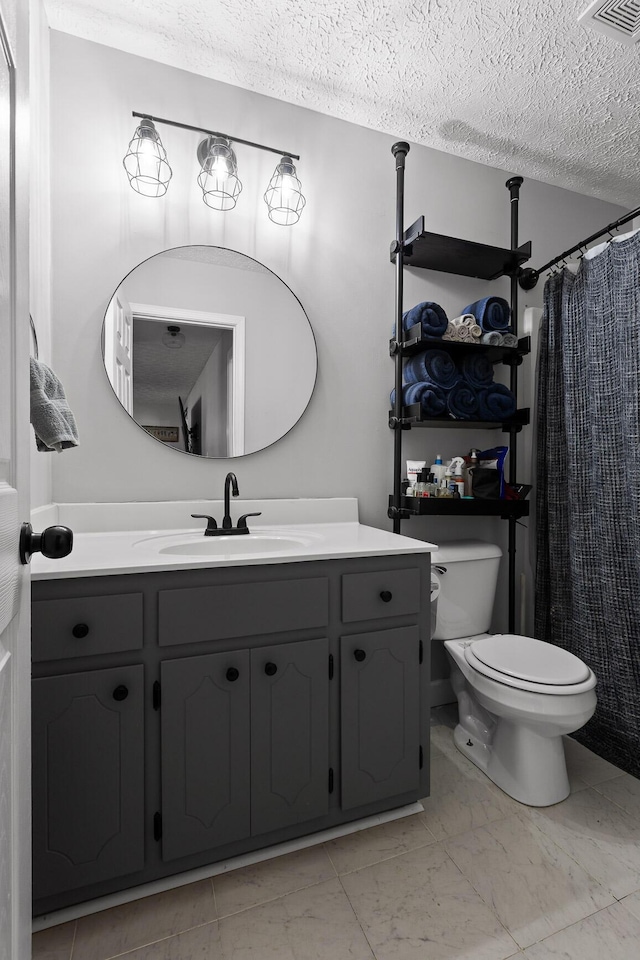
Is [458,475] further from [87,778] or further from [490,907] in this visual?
[87,778]

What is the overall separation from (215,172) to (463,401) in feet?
4.12

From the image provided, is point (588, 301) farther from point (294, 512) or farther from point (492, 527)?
point (294, 512)

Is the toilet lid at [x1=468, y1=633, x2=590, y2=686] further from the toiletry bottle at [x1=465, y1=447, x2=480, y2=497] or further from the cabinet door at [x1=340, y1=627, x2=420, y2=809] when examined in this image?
the toiletry bottle at [x1=465, y1=447, x2=480, y2=497]

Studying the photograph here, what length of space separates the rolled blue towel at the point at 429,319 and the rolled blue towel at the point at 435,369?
0.09 meters

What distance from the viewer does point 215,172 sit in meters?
1.72

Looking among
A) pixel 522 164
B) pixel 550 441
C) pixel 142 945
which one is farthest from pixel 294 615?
pixel 522 164

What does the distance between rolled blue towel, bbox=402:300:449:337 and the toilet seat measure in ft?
3.93

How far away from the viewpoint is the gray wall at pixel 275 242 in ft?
5.32

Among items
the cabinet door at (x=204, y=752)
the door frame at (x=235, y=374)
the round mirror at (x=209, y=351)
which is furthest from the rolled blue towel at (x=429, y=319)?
the cabinet door at (x=204, y=752)

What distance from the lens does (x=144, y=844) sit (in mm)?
1191

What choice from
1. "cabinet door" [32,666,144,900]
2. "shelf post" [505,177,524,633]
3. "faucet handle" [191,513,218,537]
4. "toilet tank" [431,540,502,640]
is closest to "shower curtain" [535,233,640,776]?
"shelf post" [505,177,524,633]

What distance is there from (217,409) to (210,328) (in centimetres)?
30

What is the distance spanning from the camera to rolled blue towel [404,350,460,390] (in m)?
1.95

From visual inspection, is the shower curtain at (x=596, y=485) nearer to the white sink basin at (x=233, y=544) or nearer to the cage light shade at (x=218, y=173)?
the white sink basin at (x=233, y=544)
